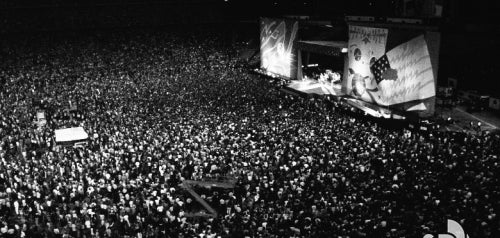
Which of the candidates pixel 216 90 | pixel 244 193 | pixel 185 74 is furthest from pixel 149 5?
pixel 244 193

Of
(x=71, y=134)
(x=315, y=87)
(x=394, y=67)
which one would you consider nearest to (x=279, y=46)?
(x=315, y=87)

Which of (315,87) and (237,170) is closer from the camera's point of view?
(237,170)

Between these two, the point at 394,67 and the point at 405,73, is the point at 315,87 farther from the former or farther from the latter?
the point at 405,73

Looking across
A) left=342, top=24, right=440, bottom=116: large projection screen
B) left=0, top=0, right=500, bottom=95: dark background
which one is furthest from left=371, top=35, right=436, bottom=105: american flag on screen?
left=0, top=0, right=500, bottom=95: dark background

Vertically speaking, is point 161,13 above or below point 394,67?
above

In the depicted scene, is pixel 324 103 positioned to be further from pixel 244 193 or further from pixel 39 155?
pixel 39 155

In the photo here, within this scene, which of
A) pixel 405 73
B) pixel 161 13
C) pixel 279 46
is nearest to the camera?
pixel 405 73
